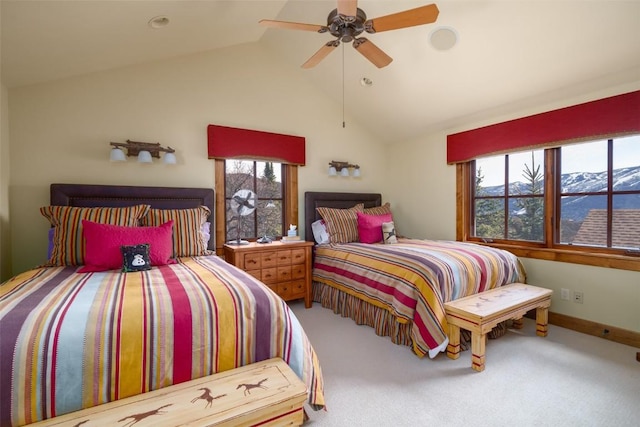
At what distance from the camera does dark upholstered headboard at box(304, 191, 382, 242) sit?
12.7 ft

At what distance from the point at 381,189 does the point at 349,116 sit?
125 centimetres

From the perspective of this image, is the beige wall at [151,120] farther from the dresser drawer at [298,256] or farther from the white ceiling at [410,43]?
the dresser drawer at [298,256]

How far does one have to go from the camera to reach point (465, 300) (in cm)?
237

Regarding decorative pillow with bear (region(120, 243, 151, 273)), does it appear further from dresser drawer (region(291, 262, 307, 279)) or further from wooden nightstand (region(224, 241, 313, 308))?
dresser drawer (region(291, 262, 307, 279))

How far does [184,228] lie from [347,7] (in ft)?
7.15

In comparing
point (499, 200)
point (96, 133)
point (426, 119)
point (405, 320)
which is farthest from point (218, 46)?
point (499, 200)

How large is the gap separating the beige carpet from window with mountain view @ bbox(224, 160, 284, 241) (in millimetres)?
1599

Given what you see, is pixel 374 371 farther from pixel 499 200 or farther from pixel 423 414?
pixel 499 200

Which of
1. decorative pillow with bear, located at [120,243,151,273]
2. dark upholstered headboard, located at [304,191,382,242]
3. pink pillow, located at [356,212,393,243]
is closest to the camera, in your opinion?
decorative pillow with bear, located at [120,243,151,273]

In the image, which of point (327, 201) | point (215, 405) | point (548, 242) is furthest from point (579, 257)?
point (215, 405)

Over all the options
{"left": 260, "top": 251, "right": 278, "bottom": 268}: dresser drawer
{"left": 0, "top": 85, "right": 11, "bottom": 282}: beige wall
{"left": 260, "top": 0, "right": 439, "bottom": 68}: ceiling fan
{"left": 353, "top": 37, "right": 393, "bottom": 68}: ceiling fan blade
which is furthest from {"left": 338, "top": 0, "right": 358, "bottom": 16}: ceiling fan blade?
{"left": 0, "top": 85, "right": 11, "bottom": 282}: beige wall

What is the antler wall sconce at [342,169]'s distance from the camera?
409cm

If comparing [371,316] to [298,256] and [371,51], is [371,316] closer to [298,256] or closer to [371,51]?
[298,256]

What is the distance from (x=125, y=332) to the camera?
1.18m
